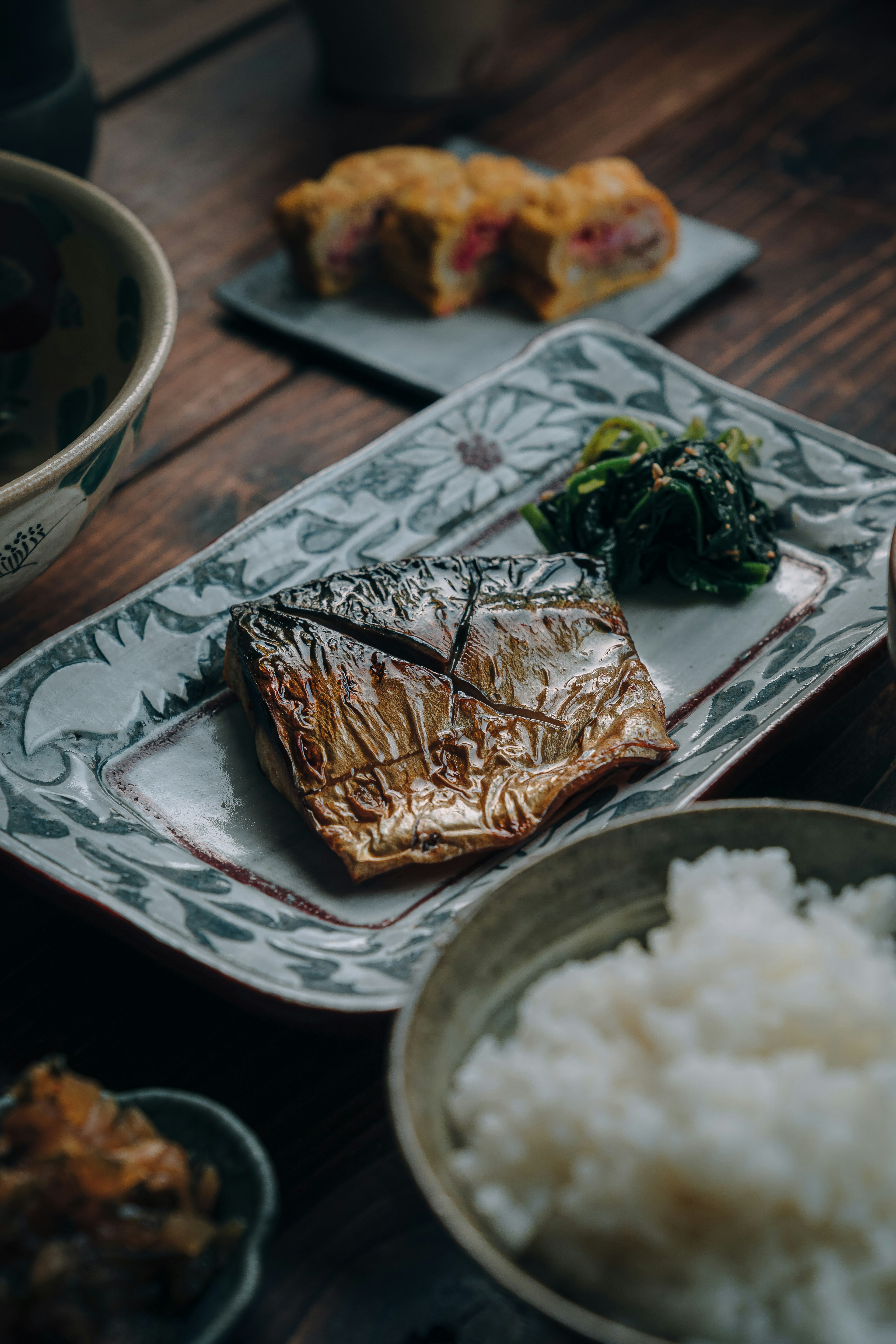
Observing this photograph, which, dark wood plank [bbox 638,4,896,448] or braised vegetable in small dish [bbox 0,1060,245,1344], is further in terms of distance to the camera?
dark wood plank [bbox 638,4,896,448]

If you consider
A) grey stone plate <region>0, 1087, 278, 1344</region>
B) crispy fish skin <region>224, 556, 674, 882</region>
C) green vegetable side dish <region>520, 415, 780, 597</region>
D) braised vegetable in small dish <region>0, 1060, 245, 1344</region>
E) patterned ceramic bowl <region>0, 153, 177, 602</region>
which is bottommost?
green vegetable side dish <region>520, 415, 780, 597</region>

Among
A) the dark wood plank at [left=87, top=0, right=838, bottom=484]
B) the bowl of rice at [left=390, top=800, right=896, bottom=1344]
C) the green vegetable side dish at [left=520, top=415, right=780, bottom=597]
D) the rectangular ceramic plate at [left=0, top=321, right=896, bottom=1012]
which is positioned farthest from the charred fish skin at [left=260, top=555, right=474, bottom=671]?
the dark wood plank at [left=87, top=0, right=838, bottom=484]

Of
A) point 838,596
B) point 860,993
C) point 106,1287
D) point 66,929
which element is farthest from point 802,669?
point 106,1287

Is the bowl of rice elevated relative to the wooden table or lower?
elevated

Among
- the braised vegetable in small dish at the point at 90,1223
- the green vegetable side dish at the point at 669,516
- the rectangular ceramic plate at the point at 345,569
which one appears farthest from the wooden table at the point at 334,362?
the green vegetable side dish at the point at 669,516

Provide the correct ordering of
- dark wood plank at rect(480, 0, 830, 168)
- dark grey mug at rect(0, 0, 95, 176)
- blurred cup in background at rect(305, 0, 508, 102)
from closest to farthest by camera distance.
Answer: dark grey mug at rect(0, 0, 95, 176), blurred cup in background at rect(305, 0, 508, 102), dark wood plank at rect(480, 0, 830, 168)

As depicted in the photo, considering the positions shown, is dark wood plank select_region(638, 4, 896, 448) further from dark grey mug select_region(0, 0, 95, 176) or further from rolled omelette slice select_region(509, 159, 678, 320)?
dark grey mug select_region(0, 0, 95, 176)
